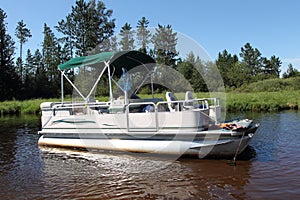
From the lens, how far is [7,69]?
44.0m

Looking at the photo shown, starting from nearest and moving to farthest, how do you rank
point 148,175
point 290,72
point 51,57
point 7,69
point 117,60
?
point 148,175, point 117,60, point 7,69, point 51,57, point 290,72

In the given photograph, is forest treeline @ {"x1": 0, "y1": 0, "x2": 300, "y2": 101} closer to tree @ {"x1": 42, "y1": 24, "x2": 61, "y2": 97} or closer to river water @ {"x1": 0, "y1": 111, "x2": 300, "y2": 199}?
tree @ {"x1": 42, "y1": 24, "x2": 61, "y2": 97}

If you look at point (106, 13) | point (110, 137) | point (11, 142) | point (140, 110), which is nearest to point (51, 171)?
point (110, 137)

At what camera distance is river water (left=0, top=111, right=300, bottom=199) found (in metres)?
5.96

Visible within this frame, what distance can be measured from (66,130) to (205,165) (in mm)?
5263

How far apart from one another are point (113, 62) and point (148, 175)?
4436 millimetres

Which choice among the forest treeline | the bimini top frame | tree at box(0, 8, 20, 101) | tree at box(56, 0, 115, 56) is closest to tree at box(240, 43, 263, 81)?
the forest treeline

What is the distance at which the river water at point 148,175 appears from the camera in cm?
596

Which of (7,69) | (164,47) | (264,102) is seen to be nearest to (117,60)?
(264,102)

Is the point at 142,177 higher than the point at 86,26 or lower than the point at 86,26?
Result: lower

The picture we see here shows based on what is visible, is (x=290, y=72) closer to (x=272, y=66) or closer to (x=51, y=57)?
(x=272, y=66)

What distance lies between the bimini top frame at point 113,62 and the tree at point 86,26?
96.8ft

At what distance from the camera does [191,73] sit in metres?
38.8

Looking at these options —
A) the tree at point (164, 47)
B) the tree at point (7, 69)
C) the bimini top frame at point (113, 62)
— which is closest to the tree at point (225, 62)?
the tree at point (164, 47)
